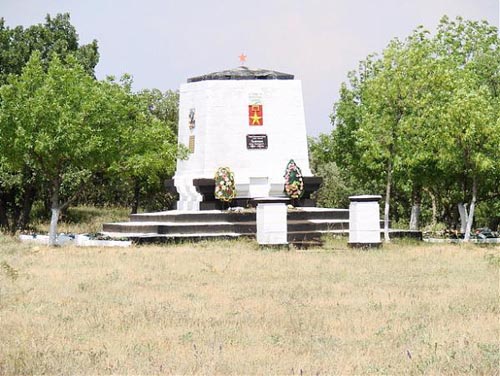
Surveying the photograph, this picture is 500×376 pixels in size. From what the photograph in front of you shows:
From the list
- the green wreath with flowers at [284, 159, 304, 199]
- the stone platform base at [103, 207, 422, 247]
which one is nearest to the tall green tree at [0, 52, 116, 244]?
the stone platform base at [103, 207, 422, 247]

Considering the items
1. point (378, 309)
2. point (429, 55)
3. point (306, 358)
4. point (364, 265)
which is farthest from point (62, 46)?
point (306, 358)

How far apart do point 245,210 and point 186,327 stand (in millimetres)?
21200

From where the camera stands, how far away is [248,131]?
3616 centimetres

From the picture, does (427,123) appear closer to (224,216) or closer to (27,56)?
(224,216)

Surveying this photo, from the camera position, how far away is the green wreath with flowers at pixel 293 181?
35.6 metres

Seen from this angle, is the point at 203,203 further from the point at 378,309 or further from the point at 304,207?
the point at 378,309

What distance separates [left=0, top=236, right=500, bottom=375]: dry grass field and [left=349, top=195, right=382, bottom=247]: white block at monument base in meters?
4.53

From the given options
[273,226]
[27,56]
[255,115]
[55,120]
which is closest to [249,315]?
[273,226]

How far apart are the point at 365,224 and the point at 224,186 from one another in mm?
7358

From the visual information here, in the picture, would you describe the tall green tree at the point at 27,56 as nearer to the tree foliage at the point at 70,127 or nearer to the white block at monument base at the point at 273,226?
the tree foliage at the point at 70,127

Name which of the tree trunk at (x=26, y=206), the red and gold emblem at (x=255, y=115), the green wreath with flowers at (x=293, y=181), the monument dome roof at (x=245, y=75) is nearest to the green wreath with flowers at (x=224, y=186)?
the green wreath with flowers at (x=293, y=181)

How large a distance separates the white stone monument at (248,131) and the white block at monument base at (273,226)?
6.64m

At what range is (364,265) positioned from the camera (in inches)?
891

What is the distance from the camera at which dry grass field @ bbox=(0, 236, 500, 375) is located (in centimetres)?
1039
